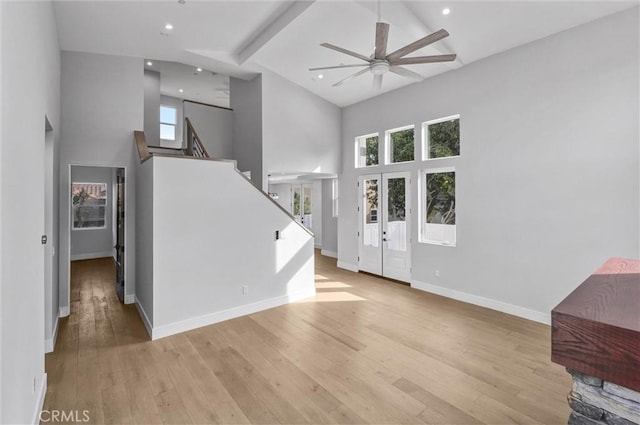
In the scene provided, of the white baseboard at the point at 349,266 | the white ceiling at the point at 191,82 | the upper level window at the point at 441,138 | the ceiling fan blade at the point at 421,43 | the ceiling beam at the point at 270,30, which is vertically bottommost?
the white baseboard at the point at 349,266

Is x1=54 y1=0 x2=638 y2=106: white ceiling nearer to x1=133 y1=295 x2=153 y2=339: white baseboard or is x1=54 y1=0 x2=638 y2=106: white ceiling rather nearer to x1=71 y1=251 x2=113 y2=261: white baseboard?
x1=133 y1=295 x2=153 y2=339: white baseboard

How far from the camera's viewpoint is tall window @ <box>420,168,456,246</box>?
5.67m

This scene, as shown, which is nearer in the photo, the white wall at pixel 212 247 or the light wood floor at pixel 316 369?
the light wood floor at pixel 316 369

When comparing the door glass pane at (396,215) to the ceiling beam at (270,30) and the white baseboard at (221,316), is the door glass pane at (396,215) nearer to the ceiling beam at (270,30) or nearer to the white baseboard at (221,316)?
the white baseboard at (221,316)

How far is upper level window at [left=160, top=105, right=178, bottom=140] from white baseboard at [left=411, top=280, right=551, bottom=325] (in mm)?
8374

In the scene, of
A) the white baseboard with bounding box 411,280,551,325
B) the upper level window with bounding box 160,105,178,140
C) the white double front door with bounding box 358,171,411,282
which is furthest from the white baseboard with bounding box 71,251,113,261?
the white baseboard with bounding box 411,280,551,325

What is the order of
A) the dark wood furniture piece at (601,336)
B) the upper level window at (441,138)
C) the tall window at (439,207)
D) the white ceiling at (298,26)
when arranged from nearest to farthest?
the dark wood furniture piece at (601,336), the white ceiling at (298,26), the upper level window at (441,138), the tall window at (439,207)

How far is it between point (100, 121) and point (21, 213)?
12.6 feet

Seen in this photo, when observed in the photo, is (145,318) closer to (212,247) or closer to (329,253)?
(212,247)

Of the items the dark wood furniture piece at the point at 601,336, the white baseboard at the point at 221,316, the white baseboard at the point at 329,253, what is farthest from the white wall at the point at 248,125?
the dark wood furniture piece at the point at 601,336

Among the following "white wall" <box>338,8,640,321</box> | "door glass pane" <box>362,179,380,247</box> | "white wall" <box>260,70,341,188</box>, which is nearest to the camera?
"white wall" <box>338,8,640,321</box>

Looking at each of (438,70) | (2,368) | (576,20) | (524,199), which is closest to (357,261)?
(524,199)

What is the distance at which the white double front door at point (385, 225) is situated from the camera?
254 inches

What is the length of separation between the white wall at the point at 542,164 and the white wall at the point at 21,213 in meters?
5.45
